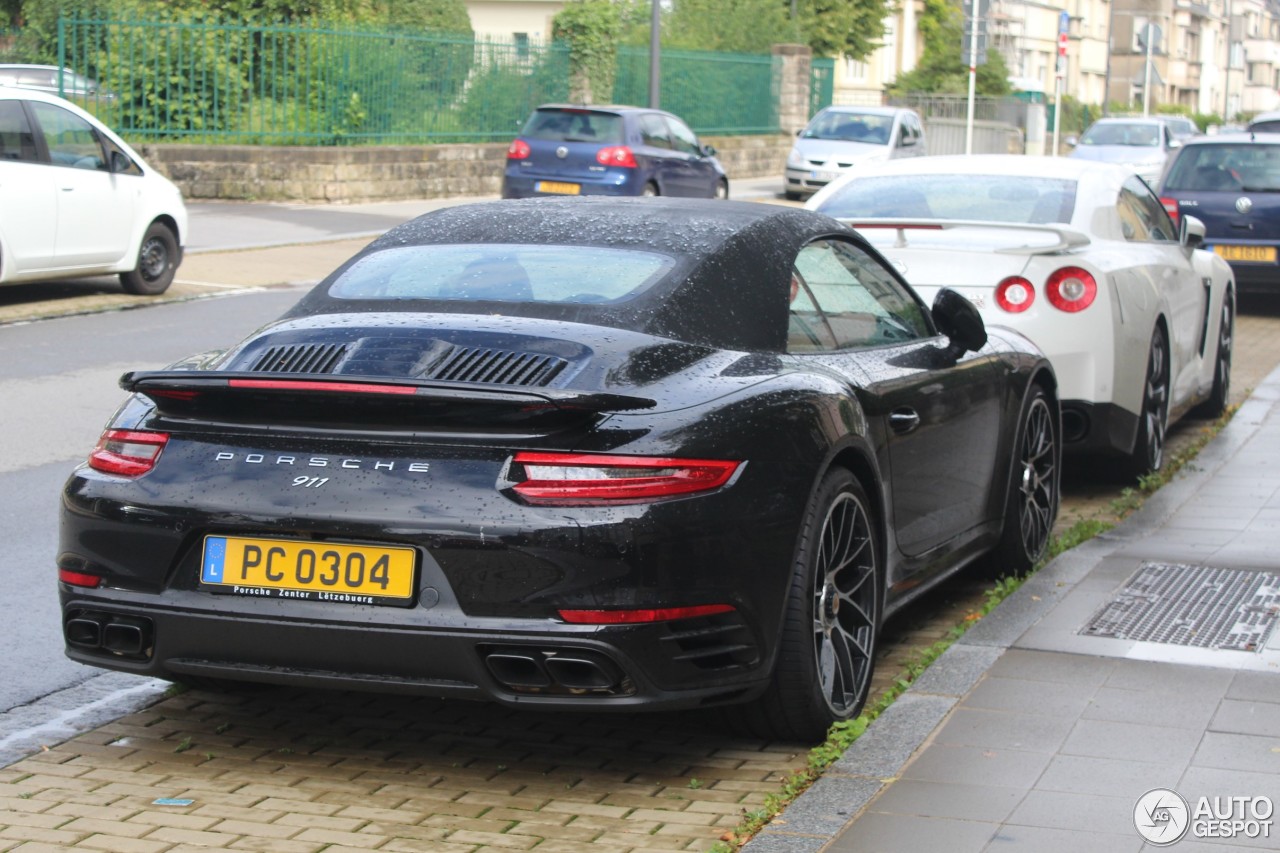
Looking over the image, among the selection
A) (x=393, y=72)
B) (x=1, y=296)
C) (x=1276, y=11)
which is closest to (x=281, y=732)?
(x=1, y=296)

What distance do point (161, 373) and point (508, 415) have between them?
3.03ft

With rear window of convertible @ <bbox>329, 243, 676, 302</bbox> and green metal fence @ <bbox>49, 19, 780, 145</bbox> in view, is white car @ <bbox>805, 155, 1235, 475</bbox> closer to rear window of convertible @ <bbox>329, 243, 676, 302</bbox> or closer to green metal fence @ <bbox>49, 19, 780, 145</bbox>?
rear window of convertible @ <bbox>329, 243, 676, 302</bbox>

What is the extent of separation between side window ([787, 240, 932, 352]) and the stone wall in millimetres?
19626

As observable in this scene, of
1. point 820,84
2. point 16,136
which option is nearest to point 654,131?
point 16,136

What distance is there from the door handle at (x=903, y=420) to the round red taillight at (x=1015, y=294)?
2.83 metres

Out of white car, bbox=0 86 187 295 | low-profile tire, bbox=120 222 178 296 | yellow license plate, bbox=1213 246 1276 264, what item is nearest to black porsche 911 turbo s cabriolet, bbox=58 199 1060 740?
white car, bbox=0 86 187 295

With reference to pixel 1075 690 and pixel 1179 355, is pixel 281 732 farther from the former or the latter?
pixel 1179 355

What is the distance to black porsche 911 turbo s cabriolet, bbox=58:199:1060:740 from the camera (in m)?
4.19

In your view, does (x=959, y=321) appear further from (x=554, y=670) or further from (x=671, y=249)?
(x=554, y=670)

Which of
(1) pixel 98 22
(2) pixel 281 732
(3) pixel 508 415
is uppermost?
(1) pixel 98 22

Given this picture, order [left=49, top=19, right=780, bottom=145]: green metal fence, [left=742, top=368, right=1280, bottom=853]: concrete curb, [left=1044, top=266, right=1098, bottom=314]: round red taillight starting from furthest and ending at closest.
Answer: [left=49, top=19, right=780, bottom=145]: green metal fence → [left=1044, top=266, right=1098, bottom=314]: round red taillight → [left=742, top=368, right=1280, bottom=853]: concrete curb

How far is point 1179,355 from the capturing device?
972cm

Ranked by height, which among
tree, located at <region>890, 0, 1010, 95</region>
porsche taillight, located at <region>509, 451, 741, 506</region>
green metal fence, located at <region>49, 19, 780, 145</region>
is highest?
tree, located at <region>890, 0, 1010, 95</region>

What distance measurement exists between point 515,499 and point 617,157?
20.9m
